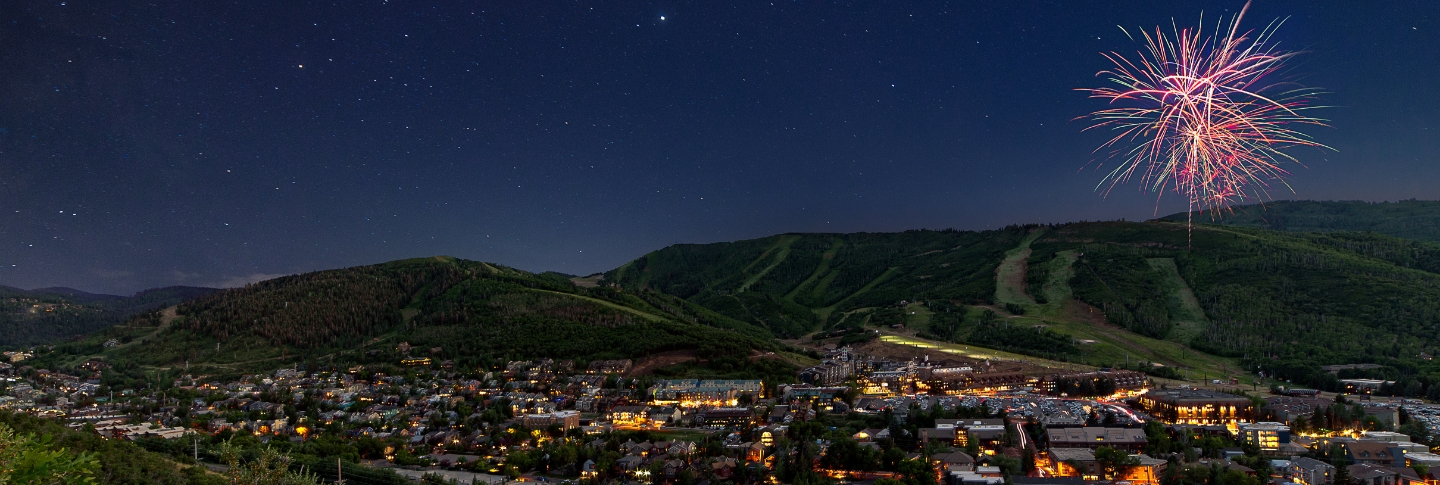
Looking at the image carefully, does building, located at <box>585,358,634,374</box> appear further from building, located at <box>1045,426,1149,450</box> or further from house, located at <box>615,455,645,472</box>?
building, located at <box>1045,426,1149,450</box>

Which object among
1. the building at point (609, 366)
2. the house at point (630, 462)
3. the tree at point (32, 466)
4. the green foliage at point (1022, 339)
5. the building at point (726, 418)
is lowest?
the house at point (630, 462)

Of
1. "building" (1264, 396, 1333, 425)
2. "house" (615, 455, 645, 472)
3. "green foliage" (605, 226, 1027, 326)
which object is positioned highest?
"green foliage" (605, 226, 1027, 326)

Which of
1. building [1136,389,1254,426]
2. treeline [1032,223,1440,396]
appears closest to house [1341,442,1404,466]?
building [1136,389,1254,426]

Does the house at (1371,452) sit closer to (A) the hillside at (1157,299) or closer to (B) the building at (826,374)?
(A) the hillside at (1157,299)

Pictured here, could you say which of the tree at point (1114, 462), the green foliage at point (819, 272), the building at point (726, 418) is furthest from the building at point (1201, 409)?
the green foliage at point (819, 272)

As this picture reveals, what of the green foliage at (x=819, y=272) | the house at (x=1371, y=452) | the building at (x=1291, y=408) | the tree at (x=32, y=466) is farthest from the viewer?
the green foliage at (x=819, y=272)

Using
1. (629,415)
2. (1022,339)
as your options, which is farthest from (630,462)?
(1022,339)
